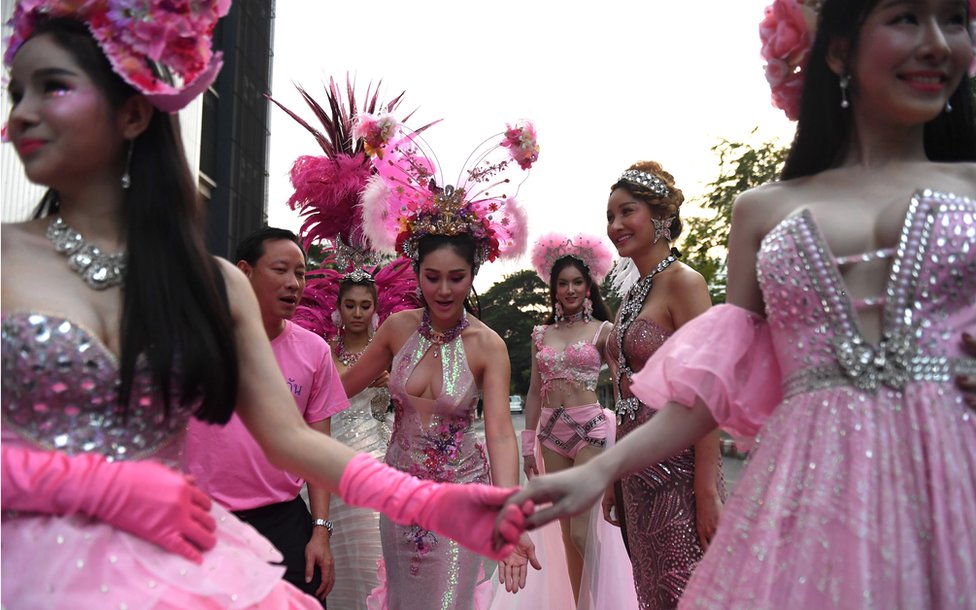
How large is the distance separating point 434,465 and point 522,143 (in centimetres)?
195

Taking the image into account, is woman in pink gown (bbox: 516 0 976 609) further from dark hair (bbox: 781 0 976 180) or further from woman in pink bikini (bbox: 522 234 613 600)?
woman in pink bikini (bbox: 522 234 613 600)

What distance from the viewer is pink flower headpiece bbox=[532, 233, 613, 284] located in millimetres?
8188

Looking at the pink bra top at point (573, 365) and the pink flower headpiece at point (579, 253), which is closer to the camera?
the pink bra top at point (573, 365)

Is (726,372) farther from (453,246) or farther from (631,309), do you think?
(453,246)

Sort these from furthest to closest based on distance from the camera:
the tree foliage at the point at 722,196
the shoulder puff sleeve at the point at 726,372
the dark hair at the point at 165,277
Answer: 1. the tree foliage at the point at 722,196
2. the shoulder puff sleeve at the point at 726,372
3. the dark hair at the point at 165,277

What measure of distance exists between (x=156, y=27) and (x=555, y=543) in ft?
16.6

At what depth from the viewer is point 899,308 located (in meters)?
2.00

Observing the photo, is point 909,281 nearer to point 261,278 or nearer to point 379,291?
point 261,278

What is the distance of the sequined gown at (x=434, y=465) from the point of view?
4.52m

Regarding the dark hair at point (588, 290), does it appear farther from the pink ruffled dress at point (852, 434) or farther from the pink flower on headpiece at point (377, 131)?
the pink ruffled dress at point (852, 434)

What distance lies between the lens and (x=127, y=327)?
6.08ft

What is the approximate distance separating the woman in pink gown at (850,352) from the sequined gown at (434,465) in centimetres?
230

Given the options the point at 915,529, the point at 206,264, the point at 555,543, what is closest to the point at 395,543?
the point at 555,543

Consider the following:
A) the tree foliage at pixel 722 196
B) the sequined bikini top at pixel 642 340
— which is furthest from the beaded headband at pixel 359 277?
the tree foliage at pixel 722 196
